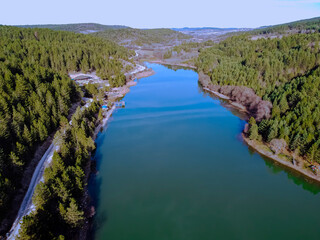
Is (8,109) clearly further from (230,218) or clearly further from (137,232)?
(230,218)

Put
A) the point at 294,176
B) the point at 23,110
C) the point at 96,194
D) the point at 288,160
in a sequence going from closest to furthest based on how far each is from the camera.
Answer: the point at 96,194 < the point at 294,176 < the point at 23,110 < the point at 288,160

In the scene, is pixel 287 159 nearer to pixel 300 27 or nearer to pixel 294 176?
pixel 294 176

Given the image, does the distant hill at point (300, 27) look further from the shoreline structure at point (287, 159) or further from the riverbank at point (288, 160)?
the riverbank at point (288, 160)

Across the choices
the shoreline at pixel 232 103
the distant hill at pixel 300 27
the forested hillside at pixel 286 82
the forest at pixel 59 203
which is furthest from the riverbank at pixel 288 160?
the distant hill at pixel 300 27

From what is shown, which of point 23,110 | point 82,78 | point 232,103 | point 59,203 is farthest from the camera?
point 82,78

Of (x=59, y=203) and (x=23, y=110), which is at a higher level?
(x=23, y=110)

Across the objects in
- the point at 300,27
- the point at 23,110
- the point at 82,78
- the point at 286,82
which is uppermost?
the point at 300,27

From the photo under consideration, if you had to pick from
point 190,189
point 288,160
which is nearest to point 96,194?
point 190,189

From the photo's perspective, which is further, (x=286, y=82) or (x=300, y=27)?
(x=300, y=27)
